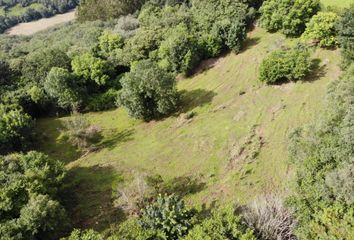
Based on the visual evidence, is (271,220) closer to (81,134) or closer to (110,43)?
(81,134)

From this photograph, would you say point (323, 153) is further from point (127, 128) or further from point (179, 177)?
point (127, 128)

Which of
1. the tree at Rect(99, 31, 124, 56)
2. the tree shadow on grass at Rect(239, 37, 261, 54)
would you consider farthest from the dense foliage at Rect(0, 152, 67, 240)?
the tree shadow on grass at Rect(239, 37, 261, 54)

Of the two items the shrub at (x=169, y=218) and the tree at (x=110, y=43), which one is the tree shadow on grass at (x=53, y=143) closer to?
the tree at (x=110, y=43)

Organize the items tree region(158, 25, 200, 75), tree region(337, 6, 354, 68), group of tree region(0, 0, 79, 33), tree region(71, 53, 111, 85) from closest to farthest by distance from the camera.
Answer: tree region(337, 6, 354, 68), tree region(158, 25, 200, 75), tree region(71, 53, 111, 85), group of tree region(0, 0, 79, 33)

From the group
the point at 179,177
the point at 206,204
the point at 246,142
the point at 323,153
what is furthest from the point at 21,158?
the point at 323,153

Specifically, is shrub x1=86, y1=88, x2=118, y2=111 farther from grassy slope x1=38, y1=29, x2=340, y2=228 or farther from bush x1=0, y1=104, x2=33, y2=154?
bush x1=0, y1=104, x2=33, y2=154

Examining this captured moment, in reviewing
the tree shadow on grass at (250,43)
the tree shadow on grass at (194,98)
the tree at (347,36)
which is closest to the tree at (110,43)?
the tree shadow on grass at (194,98)
